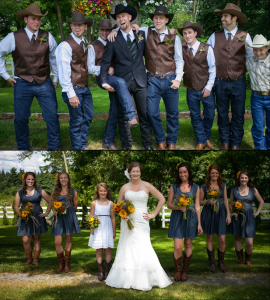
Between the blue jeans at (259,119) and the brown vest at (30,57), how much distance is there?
124 inches

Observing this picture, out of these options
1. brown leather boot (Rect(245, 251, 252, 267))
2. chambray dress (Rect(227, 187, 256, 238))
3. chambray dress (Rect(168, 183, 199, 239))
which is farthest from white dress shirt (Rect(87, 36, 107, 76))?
brown leather boot (Rect(245, 251, 252, 267))

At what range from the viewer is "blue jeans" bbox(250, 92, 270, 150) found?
20.0ft

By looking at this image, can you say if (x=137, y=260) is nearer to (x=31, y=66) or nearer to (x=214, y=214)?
(x=214, y=214)

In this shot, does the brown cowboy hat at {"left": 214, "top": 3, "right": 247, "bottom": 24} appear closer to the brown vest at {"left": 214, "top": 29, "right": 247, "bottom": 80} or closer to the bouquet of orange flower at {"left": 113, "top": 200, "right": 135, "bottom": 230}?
the brown vest at {"left": 214, "top": 29, "right": 247, "bottom": 80}

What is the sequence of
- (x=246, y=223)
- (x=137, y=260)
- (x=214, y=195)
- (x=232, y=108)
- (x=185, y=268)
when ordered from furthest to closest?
(x=246, y=223)
(x=232, y=108)
(x=214, y=195)
(x=185, y=268)
(x=137, y=260)

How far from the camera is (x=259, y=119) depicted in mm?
6148

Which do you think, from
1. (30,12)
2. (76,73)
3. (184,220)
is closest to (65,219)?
(184,220)

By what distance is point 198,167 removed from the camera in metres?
6.79

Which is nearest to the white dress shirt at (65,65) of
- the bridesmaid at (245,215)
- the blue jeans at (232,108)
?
the blue jeans at (232,108)

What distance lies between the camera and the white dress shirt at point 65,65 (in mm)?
5707

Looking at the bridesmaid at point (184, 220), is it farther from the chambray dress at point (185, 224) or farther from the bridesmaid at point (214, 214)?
the bridesmaid at point (214, 214)

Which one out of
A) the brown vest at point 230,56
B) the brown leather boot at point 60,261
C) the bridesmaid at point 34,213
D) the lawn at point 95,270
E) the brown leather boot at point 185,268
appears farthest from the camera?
the bridesmaid at point 34,213

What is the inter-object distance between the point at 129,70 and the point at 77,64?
75 cm

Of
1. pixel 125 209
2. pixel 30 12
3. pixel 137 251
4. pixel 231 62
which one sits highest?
pixel 30 12
